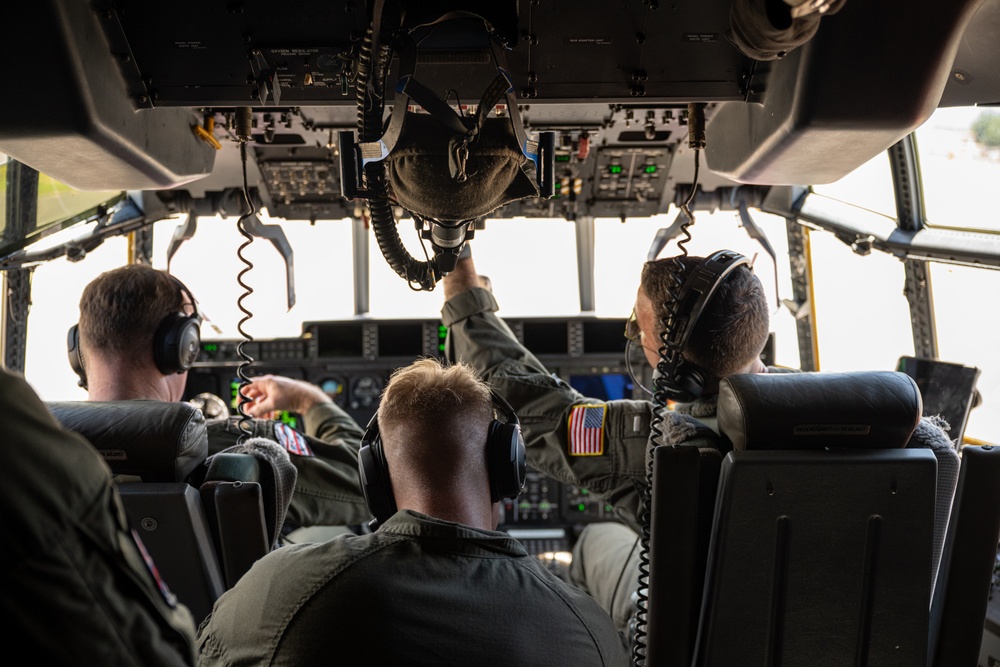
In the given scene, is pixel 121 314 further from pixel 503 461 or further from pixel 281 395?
pixel 503 461

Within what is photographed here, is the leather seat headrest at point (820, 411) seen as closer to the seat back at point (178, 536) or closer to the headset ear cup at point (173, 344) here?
the seat back at point (178, 536)

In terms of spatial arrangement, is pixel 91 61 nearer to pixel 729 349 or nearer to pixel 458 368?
pixel 458 368

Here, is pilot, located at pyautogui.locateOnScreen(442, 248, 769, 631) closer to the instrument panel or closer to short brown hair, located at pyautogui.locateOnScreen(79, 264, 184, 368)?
short brown hair, located at pyautogui.locateOnScreen(79, 264, 184, 368)

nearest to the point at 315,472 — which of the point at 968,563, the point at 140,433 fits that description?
the point at 140,433

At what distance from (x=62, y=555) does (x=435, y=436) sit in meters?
0.79

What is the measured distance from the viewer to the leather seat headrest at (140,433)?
4.30ft

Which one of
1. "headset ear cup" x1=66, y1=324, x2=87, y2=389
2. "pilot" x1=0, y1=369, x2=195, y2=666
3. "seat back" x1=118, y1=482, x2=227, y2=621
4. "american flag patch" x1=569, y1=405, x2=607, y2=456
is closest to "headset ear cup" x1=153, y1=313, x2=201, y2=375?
"headset ear cup" x1=66, y1=324, x2=87, y2=389

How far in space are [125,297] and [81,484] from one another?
1.36 metres

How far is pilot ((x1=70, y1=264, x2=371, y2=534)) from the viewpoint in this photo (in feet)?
5.64

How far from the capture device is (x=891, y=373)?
4.38 ft

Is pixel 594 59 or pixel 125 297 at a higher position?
pixel 594 59

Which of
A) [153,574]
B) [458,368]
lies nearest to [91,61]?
[458,368]

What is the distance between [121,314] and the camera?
67.4 inches

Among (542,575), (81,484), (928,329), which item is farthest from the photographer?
(928,329)
